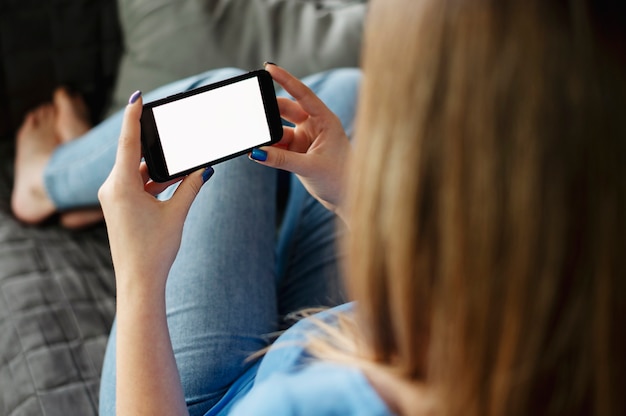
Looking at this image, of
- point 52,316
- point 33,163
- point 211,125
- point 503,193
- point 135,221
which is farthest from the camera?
point 33,163

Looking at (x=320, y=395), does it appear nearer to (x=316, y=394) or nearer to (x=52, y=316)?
(x=316, y=394)

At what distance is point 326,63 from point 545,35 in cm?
70

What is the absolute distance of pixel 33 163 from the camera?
993 mm

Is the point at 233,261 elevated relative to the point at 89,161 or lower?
lower

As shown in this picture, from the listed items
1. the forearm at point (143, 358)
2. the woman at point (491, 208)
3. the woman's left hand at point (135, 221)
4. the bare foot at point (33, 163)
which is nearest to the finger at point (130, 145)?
the woman's left hand at point (135, 221)

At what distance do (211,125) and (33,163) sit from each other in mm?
498

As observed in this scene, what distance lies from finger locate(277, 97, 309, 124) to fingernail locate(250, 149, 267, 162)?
0.09 meters

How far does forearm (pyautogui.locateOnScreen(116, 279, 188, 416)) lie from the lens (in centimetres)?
55

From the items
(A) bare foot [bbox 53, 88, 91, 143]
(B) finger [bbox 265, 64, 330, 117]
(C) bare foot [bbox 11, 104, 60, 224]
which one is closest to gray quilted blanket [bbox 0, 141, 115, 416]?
(C) bare foot [bbox 11, 104, 60, 224]

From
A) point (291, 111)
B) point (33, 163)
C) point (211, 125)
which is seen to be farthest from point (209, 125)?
point (33, 163)

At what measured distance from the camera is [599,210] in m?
0.35

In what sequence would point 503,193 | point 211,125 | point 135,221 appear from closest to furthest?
1. point 503,193
2. point 135,221
3. point 211,125

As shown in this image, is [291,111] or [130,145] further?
[291,111]

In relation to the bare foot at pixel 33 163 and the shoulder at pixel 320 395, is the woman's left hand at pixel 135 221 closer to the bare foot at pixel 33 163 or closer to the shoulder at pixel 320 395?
the shoulder at pixel 320 395
